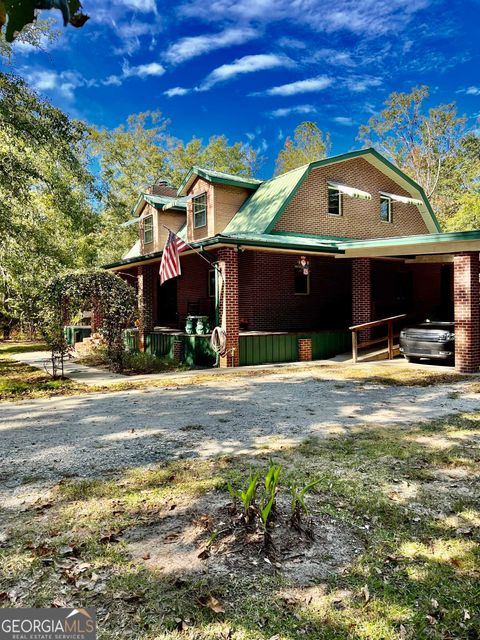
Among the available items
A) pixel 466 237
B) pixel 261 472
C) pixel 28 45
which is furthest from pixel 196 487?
pixel 28 45

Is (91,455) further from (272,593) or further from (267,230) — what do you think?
(267,230)

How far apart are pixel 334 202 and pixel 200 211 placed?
19.0 ft

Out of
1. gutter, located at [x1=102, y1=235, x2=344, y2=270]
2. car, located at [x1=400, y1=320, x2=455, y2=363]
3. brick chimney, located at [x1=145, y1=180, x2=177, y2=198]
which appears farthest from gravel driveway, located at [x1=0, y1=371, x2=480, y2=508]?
brick chimney, located at [x1=145, y1=180, x2=177, y2=198]

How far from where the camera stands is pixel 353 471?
4758 mm

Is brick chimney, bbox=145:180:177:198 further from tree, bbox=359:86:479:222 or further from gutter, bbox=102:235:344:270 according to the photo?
tree, bbox=359:86:479:222

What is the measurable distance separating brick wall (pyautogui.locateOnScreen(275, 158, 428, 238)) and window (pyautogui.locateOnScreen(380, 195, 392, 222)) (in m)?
0.26

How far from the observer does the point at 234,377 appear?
11.8 m

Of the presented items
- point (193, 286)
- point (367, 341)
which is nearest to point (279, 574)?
point (367, 341)

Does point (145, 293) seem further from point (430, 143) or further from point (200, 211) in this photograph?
point (430, 143)

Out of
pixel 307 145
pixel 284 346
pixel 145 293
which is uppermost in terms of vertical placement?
pixel 307 145

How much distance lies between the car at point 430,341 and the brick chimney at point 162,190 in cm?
1452

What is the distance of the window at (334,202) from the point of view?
62.4 feet

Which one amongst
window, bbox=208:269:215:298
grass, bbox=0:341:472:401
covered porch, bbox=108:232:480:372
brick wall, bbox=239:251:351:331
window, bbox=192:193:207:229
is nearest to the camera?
grass, bbox=0:341:472:401

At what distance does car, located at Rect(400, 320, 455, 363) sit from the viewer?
12898 mm
